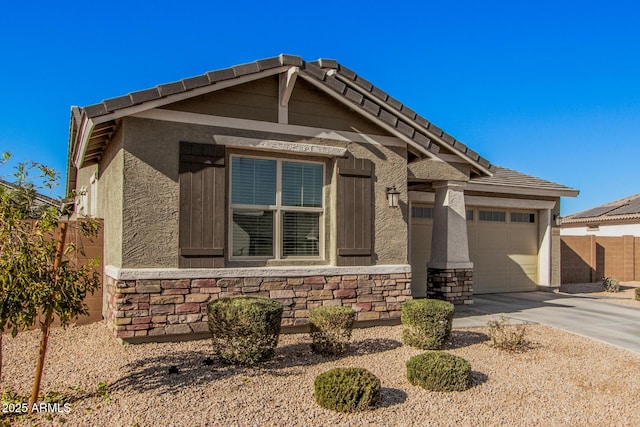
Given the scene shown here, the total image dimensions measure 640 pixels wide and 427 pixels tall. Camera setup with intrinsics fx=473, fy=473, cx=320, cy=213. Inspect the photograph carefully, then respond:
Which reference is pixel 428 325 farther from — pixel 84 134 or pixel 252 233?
pixel 84 134

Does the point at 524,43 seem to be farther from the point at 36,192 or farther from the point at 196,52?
the point at 36,192

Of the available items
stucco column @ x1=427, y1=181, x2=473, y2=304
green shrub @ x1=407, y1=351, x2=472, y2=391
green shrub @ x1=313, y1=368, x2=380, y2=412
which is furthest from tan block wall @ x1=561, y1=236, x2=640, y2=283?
green shrub @ x1=313, y1=368, x2=380, y2=412

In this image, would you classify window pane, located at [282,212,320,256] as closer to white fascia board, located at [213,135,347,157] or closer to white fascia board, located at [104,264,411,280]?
white fascia board, located at [104,264,411,280]

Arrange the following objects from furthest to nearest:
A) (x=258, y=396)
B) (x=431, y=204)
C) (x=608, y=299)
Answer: (x=608, y=299), (x=431, y=204), (x=258, y=396)

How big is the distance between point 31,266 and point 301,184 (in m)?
4.62

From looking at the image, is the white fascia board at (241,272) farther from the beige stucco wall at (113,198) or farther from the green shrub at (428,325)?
the green shrub at (428,325)

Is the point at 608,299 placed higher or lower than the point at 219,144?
lower

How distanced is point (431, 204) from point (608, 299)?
5662mm

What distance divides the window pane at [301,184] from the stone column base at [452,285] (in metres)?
3.65

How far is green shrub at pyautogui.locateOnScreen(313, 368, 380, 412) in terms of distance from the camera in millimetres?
4586

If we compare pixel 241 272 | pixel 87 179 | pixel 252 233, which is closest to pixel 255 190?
pixel 252 233

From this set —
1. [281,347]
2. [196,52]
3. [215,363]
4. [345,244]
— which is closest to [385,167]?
[345,244]

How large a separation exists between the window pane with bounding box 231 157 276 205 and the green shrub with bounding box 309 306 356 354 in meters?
2.24

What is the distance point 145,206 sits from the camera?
6785 millimetres
